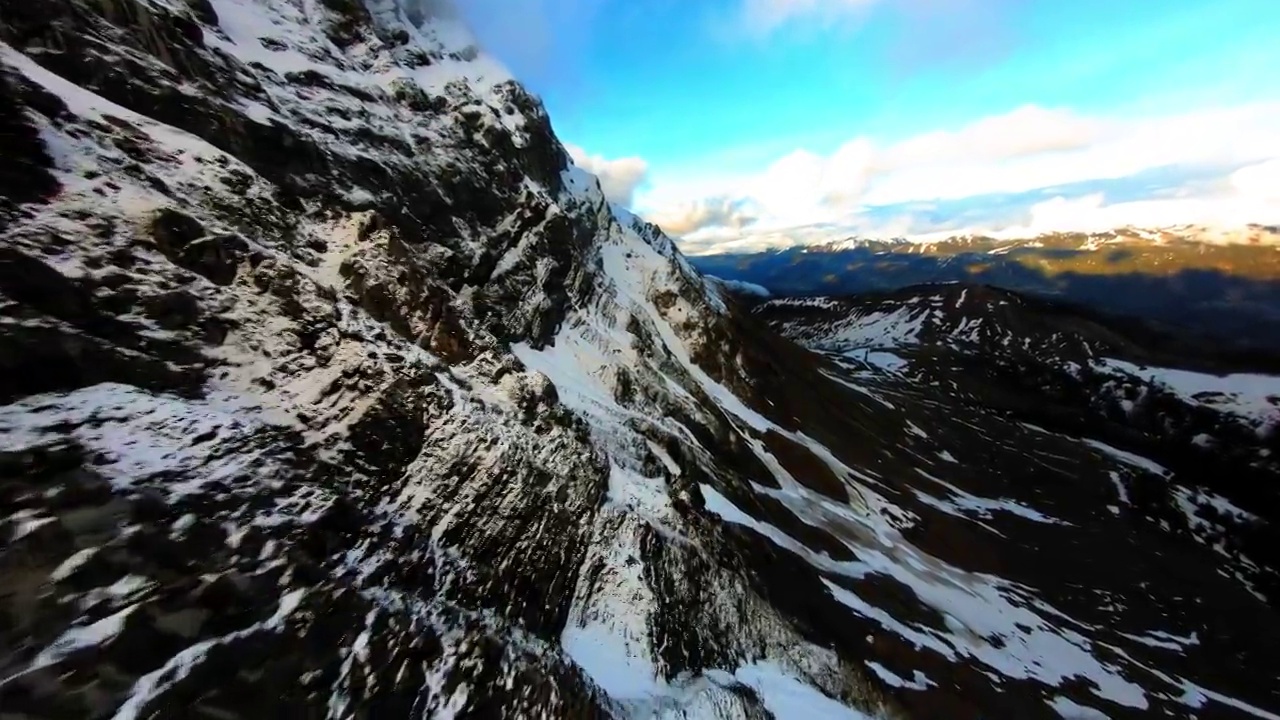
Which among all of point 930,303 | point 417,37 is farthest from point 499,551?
point 930,303

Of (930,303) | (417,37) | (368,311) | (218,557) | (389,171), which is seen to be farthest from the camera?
(930,303)

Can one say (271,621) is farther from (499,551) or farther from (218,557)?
(499,551)

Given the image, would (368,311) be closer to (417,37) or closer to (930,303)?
(417,37)

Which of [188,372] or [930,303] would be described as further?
[930,303]

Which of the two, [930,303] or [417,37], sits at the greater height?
[417,37]

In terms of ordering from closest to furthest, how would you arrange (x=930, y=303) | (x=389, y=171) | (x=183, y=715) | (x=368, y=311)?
(x=183, y=715)
(x=368, y=311)
(x=389, y=171)
(x=930, y=303)

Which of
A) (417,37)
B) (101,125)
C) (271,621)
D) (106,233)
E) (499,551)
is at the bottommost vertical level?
(499,551)

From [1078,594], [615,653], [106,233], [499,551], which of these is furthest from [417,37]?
[1078,594]
